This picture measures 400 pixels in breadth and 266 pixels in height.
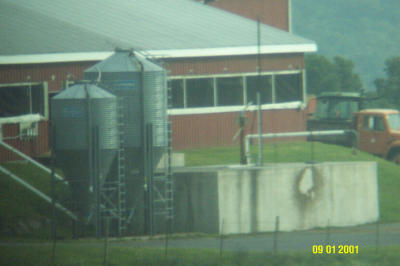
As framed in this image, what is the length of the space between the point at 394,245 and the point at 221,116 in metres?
15.1

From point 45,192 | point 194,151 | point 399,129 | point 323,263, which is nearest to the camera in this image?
point 323,263

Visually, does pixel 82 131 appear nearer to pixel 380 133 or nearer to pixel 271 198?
pixel 271 198

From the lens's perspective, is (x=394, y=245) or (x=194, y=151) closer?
(x=394, y=245)

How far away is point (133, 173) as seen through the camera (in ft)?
67.6

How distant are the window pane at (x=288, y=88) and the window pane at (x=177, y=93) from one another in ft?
15.3

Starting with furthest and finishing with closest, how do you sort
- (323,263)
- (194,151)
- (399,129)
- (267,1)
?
(267,1) < (399,129) < (194,151) < (323,263)

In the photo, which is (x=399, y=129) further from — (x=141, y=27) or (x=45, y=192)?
(x=45, y=192)

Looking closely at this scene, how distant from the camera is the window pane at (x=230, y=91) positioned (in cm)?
3247

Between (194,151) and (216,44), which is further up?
(216,44)

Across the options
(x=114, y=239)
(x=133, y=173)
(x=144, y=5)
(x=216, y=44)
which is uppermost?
(x=144, y=5)

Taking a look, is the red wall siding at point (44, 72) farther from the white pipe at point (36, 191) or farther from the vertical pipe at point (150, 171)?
the vertical pipe at point (150, 171)

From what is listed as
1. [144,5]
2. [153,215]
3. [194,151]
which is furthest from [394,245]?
[144,5]

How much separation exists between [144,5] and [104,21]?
4.47 m

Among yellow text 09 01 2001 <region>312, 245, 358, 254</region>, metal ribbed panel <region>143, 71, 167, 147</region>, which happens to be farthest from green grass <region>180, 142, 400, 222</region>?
yellow text 09 01 2001 <region>312, 245, 358, 254</region>
